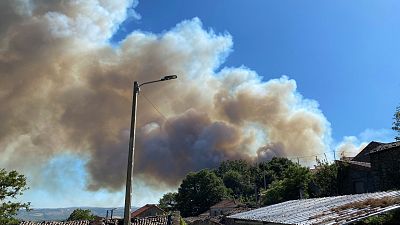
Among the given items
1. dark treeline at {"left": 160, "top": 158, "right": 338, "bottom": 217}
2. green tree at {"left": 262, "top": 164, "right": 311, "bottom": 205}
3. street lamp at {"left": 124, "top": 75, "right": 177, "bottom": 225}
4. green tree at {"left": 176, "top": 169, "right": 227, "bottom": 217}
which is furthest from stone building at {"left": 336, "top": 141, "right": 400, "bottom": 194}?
green tree at {"left": 176, "top": 169, "right": 227, "bottom": 217}

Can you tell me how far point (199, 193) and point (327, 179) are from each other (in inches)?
2445

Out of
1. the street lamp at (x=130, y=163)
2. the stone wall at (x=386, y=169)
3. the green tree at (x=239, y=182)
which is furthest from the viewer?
the green tree at (x=239, y=182)

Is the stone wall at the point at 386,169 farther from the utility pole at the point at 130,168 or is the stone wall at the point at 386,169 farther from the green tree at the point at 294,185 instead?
the utility pole at the point at 130,168

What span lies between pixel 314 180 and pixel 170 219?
847 inches

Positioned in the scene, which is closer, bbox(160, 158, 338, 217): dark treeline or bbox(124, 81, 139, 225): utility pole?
bbox(124, 81, 139, 225): utility pole

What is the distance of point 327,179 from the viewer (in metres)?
48.0

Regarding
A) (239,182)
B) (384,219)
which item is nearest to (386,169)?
(384,219)

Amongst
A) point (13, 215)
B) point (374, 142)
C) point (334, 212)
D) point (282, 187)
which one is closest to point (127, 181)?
point (334, 212)

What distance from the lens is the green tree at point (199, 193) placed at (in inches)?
4124

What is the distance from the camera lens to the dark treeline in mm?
55438

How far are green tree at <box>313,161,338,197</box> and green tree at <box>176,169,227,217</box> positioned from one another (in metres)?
56.9

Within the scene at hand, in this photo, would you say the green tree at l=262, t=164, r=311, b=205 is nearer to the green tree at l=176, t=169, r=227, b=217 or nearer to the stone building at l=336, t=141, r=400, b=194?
the stone building at l=336, t=141, r=400, b=194

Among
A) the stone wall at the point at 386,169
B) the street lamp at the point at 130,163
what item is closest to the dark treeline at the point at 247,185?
the stone wall at the point at 386,169

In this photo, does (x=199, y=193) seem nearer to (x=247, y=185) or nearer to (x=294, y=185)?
(x=247, y=185)
